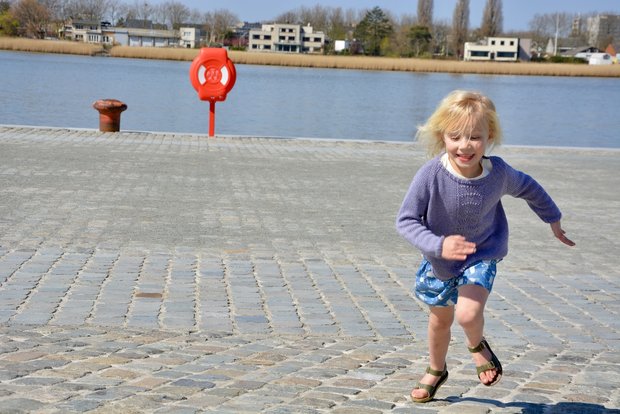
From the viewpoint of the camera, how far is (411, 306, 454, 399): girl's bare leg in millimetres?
4539

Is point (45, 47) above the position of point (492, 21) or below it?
below

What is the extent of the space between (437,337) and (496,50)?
5894 inches

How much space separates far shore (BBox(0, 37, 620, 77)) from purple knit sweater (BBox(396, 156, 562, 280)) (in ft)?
287

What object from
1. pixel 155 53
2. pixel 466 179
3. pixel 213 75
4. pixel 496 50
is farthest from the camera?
pixel 496 50

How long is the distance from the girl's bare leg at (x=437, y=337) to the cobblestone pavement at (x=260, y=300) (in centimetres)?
12

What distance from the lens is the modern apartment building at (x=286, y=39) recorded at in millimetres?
174375

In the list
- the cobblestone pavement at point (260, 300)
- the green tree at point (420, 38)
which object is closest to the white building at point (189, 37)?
the green tree at point (420, 38)

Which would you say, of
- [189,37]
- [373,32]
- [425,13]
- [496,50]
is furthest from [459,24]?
[189,37]

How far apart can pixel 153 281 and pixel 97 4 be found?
586 ft

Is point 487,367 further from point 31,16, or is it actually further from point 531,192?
point 31,16

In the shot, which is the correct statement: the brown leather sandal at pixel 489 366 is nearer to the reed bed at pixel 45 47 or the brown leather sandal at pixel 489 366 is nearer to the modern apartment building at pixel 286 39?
the reed bed at pixel 45 47

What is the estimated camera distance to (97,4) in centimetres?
17925

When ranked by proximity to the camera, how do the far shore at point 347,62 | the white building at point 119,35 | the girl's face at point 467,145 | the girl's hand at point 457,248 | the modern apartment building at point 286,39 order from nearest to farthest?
the girl's hand at point 457,248, the girl's face at point 467,145, the far shore at point 347,62, the white building at point 119,35, the modern apartment building at point 286,39

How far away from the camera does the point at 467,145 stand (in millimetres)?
4223
